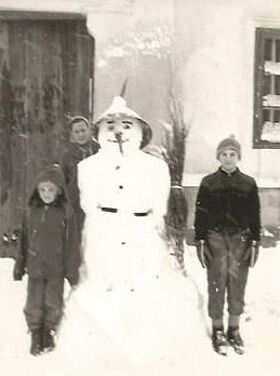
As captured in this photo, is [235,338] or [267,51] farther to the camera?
[267,51]

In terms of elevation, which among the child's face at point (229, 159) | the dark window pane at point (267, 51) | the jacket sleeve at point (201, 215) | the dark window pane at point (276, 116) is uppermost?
the dark window pane at point (267, 51)

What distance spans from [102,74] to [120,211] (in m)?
0.31

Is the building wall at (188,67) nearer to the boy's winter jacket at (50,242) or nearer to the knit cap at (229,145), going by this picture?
the knit cap at (229,145)

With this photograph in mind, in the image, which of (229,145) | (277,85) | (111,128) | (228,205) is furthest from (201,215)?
(277,85)

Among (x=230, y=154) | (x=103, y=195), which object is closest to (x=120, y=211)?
(x=103, y=195)

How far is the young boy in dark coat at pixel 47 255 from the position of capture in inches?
52.4

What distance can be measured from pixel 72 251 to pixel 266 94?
1.89ft

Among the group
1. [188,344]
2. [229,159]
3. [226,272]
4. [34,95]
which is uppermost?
[34,95]

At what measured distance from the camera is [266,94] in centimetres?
150

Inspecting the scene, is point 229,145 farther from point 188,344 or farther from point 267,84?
point 188,344

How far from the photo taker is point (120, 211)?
4.44 feet

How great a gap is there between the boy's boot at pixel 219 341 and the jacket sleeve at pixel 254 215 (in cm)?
22

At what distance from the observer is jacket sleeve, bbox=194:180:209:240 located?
138cm

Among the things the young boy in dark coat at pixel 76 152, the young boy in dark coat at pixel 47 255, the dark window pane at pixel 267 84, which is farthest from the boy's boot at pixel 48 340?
the dark window pane at pixel 267 84
